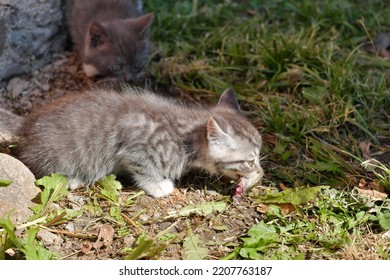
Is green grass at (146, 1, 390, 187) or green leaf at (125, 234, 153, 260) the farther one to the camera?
green grass at (146, 1, 390, 187)

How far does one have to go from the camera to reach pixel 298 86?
16.9ft

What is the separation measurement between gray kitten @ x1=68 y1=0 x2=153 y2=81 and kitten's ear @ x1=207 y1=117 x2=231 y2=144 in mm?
1708

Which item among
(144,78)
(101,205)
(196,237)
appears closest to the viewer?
(196,237)

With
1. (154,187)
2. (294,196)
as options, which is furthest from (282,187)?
(154,187)

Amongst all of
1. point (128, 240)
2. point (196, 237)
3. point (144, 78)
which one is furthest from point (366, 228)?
point (144, 78)

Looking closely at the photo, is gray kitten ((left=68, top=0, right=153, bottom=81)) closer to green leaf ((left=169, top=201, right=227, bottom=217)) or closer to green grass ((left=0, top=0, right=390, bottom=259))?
green grass ((left=0, top=0, right=390, bottom=259))

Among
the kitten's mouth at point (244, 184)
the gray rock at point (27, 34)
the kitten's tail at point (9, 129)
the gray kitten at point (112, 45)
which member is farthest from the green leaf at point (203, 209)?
the gray rock at point (27, 34)

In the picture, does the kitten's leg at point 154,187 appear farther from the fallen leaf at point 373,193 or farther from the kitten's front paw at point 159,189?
the fallen leaf at point 373,193

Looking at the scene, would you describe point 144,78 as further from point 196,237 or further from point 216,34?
point 196,237

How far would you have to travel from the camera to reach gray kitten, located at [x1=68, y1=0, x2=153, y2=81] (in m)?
5.43

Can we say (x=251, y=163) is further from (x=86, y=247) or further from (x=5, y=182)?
(x=5, y=182)

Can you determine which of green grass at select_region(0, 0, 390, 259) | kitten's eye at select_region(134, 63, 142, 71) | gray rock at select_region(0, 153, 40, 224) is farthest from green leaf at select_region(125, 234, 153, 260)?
kitten's eye at select_region(134, 63, 142, 71)

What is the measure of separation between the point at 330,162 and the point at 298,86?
38.8 inches

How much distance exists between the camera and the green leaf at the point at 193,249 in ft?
11.6
